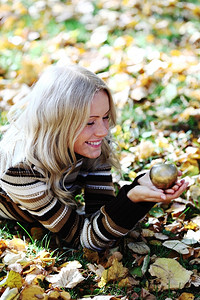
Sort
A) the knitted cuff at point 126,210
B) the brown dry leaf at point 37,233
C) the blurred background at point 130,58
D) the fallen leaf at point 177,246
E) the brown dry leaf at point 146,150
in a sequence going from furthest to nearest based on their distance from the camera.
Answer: the blurred background at point 130,58 → the brown dry leaf at point 146,150 → the brown dry leaf at point 37,233 → the fallen leaf at point 177,246 → the knitted cuff at point 126,210

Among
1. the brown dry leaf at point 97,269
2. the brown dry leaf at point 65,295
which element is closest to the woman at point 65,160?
the brown dry leaf at point 97,269

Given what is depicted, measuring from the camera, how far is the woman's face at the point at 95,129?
1.96 metres

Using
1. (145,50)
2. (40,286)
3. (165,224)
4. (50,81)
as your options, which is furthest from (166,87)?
(40,286)

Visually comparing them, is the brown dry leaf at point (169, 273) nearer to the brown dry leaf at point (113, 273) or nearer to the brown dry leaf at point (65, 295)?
the brown dry leaf at point (113, 273)

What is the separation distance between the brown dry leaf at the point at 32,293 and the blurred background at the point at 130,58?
109cm

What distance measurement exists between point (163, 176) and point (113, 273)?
497mm

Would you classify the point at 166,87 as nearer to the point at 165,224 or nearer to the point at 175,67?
the point at 175,67

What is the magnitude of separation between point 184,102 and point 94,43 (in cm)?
131

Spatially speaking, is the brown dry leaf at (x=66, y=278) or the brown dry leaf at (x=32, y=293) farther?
the brown dry leaf at (x=66, y=278)

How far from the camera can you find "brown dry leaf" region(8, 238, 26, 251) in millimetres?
2105

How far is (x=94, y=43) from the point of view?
413 cm

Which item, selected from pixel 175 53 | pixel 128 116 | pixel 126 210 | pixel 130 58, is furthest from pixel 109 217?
pixel 175 53

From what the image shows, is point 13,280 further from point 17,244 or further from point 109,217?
point 109,217

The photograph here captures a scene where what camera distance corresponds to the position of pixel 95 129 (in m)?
1.99
